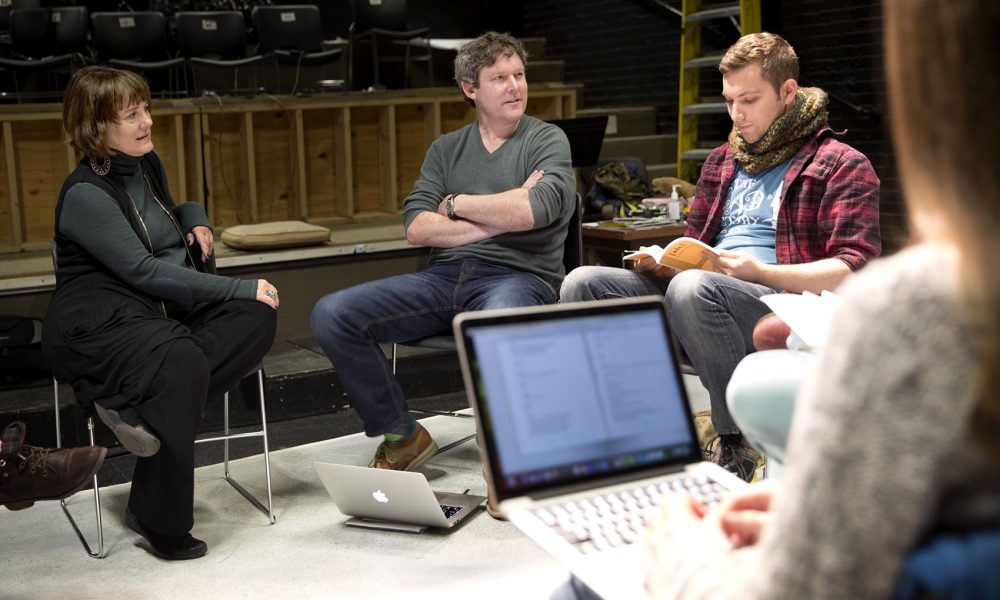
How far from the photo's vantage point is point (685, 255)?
275 centimetres

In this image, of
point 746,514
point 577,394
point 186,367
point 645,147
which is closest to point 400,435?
point 186,367

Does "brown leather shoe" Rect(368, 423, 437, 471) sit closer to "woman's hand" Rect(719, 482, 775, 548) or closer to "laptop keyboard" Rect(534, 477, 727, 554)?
"laptop keyboard" Rect(534, 477, 727, 554)

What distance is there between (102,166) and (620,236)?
1720mm

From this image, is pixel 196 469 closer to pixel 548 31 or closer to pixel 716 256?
pixel 716 256

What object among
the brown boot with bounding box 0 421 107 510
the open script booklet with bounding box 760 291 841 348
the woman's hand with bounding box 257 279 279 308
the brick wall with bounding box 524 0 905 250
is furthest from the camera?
the brick wall with bounding box 524 0 905 250

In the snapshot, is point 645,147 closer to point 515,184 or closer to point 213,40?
point 213,40

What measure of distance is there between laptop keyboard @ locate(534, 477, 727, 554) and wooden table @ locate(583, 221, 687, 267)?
2.57 m

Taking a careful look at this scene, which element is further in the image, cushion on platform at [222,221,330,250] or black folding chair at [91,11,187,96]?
black folding chair at [91,11,187,96]

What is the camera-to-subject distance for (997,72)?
0.63 m

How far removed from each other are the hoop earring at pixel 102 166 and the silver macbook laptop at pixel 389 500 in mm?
959

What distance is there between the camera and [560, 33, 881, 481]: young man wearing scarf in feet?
8.86

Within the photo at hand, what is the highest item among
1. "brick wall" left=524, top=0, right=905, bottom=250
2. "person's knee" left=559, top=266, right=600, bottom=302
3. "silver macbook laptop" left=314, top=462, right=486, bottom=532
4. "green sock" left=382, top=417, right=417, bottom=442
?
"brick wall" left=524, top=0, right=905, bottom=250

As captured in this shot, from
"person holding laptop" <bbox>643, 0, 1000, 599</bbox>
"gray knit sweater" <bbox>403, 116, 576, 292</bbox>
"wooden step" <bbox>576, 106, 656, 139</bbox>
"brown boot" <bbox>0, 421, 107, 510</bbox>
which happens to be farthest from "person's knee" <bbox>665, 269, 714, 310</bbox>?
"wooden step" <bbox>576, 106, 656, 139</bbox>

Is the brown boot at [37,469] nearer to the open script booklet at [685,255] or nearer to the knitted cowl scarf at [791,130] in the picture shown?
the open script booklet at [685,255]
